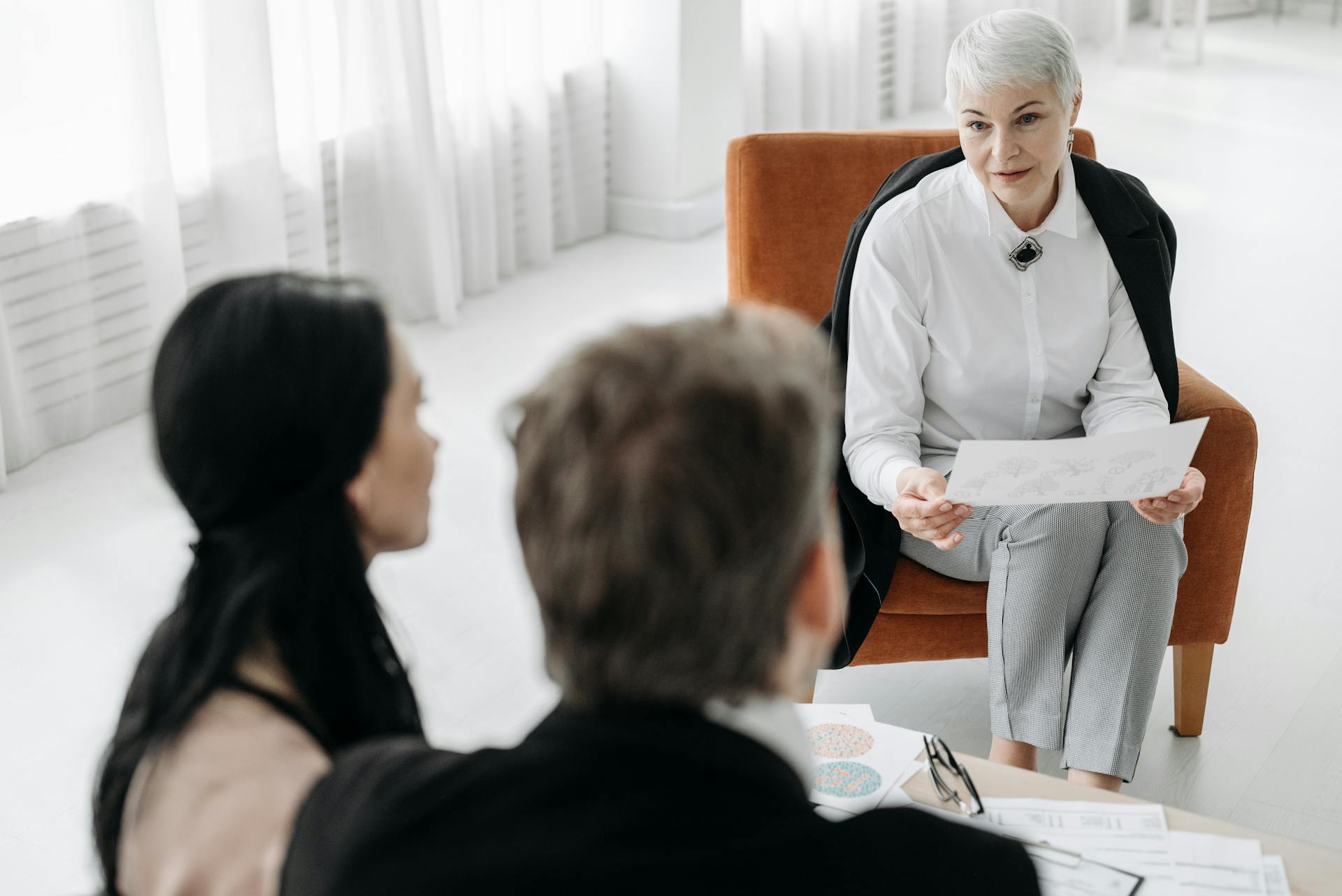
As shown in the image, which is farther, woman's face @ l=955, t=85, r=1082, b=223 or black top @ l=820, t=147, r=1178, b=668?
black top @ l=820, t=147, r=1178, b=668

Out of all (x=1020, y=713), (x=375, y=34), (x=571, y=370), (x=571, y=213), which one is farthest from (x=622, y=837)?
(x=571, y=213)

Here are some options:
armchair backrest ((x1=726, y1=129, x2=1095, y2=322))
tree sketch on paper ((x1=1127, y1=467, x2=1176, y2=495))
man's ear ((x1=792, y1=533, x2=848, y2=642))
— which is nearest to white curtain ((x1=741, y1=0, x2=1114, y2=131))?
armchair backrest ((x1=726, y1=129, x2=1095, y2=322))

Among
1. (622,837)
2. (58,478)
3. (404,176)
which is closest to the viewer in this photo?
(622,837)

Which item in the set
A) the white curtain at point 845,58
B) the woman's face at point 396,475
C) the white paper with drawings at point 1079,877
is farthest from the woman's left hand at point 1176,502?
the white curtain at point 845,58

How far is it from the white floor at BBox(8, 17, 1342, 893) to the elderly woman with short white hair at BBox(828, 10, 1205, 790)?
1.07ft

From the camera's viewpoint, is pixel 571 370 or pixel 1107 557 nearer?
pixel 571 370

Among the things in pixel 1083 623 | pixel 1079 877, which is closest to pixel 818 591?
pixel 1079 877

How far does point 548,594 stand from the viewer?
0.74m

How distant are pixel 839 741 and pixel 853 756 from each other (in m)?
0.03

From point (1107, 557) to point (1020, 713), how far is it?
0.24 m

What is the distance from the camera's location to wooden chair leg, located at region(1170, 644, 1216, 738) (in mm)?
2109

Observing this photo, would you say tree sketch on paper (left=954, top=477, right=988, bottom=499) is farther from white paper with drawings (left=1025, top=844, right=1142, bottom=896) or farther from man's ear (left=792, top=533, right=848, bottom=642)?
man's ear (left=792, top=533, right=848, bottom=642)

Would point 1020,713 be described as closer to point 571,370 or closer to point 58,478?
point 571,370

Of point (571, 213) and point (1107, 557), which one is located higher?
point (1107, 557)
